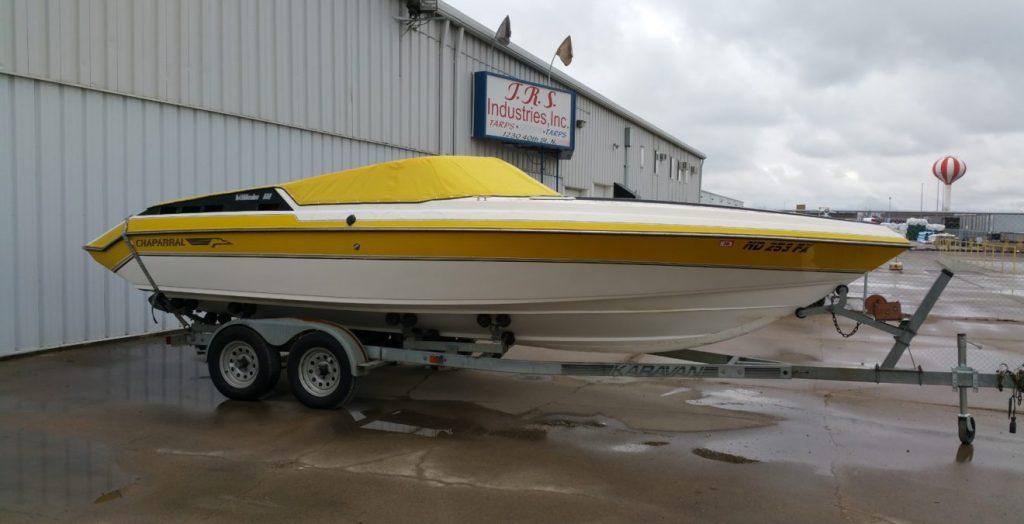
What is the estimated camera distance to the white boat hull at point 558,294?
448cm

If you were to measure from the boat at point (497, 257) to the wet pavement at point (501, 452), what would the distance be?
28.8 inches

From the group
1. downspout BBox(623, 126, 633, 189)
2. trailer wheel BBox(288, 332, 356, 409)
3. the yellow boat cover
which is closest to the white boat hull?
trailer wheel BBox(288, 332, 356, 409)

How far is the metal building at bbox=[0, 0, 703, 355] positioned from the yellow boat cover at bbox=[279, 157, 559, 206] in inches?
134

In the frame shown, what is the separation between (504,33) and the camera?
13336 mm

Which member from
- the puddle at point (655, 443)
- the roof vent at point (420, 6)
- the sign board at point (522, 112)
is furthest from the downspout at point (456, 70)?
the puddle at point (655, 443)

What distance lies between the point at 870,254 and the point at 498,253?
7.88 feet

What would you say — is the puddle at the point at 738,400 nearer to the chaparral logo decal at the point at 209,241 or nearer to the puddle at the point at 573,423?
the puddle at the point at 573,423

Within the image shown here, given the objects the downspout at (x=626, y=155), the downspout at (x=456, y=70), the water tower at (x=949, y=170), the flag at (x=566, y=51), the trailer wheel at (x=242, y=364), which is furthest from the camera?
the water tower at (x=949, y=170)

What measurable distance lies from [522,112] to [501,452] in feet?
35.3

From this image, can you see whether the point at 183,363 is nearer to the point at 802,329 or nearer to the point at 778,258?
the point at 778,258

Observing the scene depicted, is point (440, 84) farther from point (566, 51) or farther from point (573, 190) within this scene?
point (573, 190)

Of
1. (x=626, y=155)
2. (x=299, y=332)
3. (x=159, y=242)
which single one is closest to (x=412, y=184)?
(x=299, y=332)

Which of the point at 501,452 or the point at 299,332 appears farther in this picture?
Answer: the point at 299,332

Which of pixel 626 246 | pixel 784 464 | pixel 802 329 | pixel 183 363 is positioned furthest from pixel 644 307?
pixel 802 329
